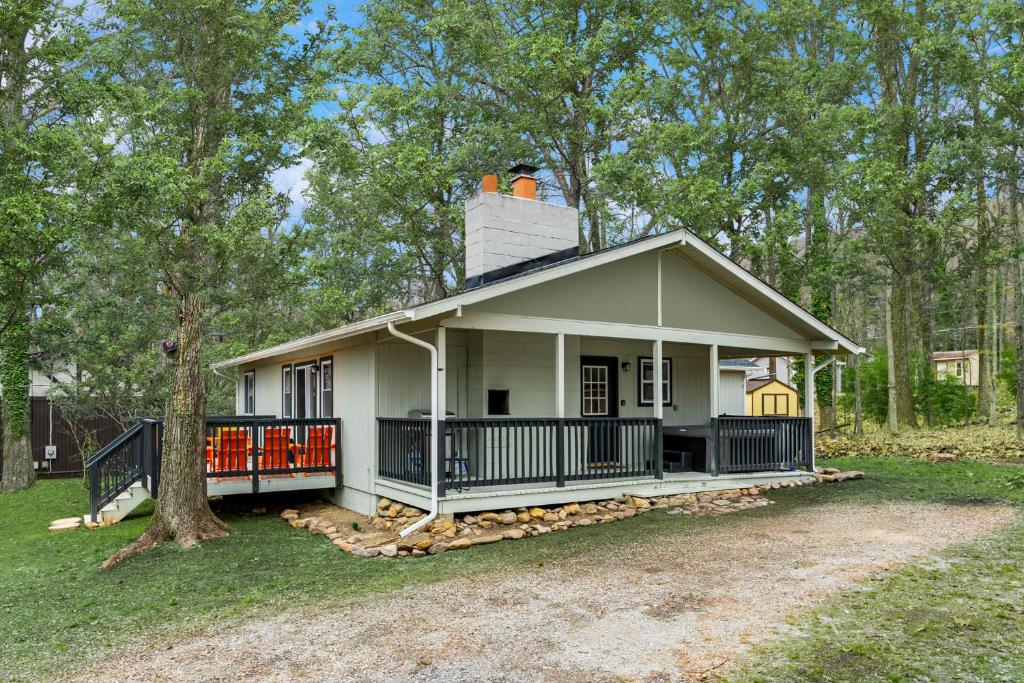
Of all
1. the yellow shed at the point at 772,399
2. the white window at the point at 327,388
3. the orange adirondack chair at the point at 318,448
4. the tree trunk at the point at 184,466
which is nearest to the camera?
the tree trunk at the point at 184,466

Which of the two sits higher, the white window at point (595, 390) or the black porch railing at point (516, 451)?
the white window at point (595, 390)

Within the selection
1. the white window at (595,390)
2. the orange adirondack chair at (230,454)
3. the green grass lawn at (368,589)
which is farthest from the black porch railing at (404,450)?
the white window at (595,390)

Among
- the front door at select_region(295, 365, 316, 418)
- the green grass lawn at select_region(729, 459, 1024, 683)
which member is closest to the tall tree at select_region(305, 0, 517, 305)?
the front door at select_region(295, 365, 316, 418)

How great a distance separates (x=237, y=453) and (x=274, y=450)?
0.54 m

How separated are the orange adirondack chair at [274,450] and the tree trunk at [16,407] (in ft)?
30.0

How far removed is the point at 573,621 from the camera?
549cm

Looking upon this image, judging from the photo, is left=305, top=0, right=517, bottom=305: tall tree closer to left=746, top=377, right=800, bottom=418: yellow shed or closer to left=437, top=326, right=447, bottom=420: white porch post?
left=437, top=326, right=447, bottom=420: white porch post

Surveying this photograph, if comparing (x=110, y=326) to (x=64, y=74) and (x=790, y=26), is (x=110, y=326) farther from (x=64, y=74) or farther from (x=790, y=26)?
(x=790, y=26)

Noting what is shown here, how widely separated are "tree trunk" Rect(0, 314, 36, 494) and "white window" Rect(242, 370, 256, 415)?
4.86 m

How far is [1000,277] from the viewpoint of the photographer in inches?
938

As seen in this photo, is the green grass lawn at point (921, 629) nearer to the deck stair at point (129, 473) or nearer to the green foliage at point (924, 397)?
the deck stair at point (129, 473)

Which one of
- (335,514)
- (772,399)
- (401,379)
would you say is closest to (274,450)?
(335,514)

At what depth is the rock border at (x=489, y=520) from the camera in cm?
828

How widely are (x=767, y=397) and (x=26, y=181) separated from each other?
2559 centimetres
